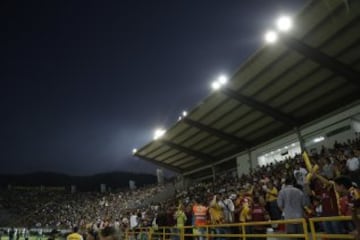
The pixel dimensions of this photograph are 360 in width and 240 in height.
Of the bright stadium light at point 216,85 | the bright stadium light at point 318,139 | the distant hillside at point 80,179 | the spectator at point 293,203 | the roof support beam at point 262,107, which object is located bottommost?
the spectator at point 293,203

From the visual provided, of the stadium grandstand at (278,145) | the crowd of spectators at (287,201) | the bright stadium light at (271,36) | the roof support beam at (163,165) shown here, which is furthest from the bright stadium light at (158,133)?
the bright stadium light at (271,36)

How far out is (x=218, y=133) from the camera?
1103 inches

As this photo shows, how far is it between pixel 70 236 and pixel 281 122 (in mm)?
18647

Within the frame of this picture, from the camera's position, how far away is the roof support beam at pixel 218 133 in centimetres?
2741

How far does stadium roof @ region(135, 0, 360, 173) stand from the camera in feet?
51.5

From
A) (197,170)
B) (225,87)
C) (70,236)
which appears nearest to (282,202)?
(70,236)

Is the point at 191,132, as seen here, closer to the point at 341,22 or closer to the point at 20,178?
the point at 341,22

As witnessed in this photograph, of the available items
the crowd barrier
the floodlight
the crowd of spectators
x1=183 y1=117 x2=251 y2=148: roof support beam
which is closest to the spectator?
the crowd of spectators

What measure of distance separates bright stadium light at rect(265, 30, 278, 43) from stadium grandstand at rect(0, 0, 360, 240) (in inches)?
2.0

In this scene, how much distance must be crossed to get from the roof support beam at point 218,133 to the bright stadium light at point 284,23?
40.7 feet

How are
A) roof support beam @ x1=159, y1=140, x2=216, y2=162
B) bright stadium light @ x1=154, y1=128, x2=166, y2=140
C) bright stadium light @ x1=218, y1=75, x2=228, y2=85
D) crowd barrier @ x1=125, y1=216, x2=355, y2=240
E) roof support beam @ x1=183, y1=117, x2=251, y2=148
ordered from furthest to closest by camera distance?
roof support beam @ x1=159, y1=140, x2=216, y2=162 → bright stadium light @ x1=154, y1=128, x2=166, y2=140 → roof support beam @ x1=183, y1=117, x2=251, y2=148 → bright stadium light @ x1=218, y1=75, x2=228, y2=85 → crowd barrier @ x1=125, y1=216, x2=355, y2=240

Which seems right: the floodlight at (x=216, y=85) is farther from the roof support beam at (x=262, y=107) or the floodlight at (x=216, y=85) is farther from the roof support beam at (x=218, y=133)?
the roof support beam at (x=218, y=133)

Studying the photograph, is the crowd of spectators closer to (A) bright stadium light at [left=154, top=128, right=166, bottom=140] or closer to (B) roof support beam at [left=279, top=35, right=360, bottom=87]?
(B) roof support beam at [left=279, top=35, right=360, bottom=87]

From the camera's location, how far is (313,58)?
17.2 m
